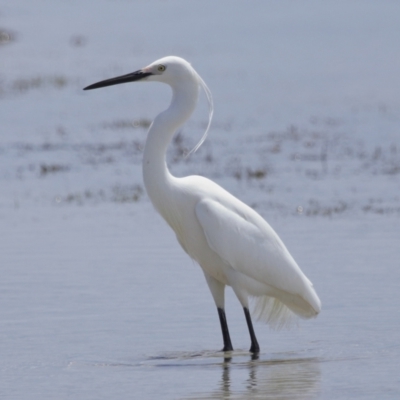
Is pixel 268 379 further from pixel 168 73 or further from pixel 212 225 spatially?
pixel 168 73

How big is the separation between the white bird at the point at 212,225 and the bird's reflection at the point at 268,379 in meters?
0.30

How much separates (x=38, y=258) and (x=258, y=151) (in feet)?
20.2

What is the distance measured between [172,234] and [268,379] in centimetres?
411

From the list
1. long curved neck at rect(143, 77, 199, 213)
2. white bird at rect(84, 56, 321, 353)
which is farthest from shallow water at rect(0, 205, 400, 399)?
long curved neck at rect(143, 77, 199, 213)

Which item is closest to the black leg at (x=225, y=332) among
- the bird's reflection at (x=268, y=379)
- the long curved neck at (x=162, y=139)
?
the bird's reflection at (x=268, y=379)

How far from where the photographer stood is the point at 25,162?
14875 mm

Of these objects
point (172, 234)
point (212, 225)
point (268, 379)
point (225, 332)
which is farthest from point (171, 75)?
point (172, 234)

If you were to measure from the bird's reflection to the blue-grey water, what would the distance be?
0.6 inches

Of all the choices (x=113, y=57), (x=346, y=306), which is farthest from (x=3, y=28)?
(x=346, y=306)

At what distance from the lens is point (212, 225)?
723 centimetres

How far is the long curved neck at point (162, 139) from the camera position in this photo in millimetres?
7152

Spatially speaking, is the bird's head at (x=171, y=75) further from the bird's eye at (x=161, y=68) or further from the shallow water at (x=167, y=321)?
the shallow water at (x=167, y=321)

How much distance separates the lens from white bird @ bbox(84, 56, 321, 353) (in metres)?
7.22

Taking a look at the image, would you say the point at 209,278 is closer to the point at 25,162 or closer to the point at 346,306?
the point at 346,306
